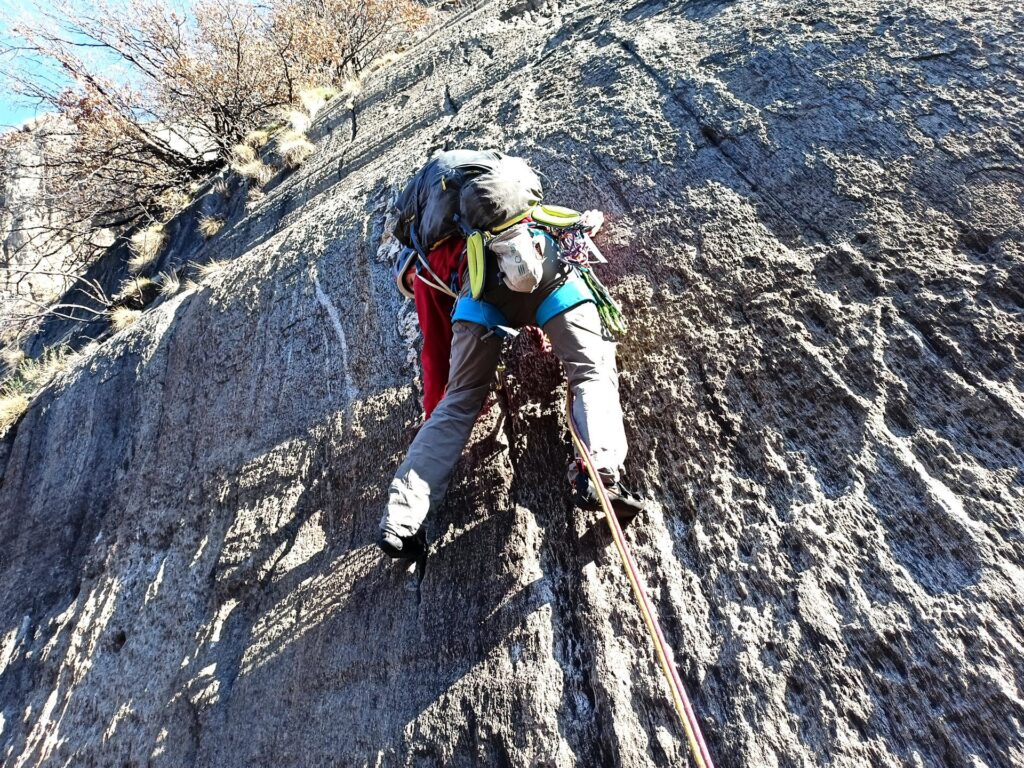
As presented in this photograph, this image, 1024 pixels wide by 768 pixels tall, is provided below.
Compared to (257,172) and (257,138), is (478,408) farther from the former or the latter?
(257,138)

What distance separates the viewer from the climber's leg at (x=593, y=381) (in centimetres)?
273

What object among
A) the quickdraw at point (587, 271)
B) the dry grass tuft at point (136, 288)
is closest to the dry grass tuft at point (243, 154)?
the dry grass tuft at point (136, 288)

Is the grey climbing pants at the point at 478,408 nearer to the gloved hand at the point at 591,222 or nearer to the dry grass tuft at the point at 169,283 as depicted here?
the gloved hand at the point at 591,222

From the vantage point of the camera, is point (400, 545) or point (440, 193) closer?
point (400, 545)

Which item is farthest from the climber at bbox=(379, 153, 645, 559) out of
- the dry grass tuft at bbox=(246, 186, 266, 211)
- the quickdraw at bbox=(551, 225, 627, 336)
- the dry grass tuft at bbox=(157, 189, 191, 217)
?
the dry grass tuft at bbox=(157, 189, 191, 217)

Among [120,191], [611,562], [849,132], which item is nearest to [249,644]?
[611,562]

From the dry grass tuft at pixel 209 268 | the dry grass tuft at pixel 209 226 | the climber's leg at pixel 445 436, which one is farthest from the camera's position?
the dry grass tuft at pixel 209 226

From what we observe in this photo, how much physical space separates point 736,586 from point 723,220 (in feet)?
7.25

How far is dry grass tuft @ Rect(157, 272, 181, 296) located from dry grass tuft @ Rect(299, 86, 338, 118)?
11.5 ft

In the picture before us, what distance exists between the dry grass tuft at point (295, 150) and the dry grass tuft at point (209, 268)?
5.82 feet

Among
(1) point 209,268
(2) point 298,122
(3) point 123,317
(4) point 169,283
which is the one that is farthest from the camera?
(2) point 298,122

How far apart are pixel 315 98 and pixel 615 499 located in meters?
9.96

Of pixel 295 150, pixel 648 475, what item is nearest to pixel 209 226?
pixel 295 150

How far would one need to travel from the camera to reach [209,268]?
7020 millimetres
